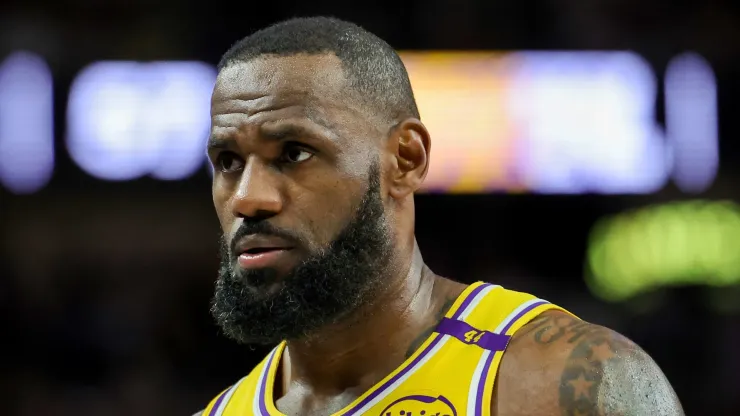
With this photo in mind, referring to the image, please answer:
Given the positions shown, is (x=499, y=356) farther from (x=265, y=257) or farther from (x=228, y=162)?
(x=228, y=162)

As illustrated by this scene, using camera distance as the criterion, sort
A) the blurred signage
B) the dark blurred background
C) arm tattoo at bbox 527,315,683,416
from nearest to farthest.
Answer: arm tattoo at bbox 527,315,683,416 < the dark blurred background < the blurred signage

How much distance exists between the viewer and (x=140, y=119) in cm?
770

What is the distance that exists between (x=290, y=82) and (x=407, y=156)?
16.0 inches

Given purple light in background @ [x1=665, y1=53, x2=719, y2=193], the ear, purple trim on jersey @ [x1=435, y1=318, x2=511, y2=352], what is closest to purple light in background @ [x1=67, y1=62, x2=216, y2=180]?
purple light in background @ [x1=665, y1=53, x2=719, y2=193]

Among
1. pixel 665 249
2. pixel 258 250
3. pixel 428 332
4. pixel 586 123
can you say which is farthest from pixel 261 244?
pixel 665 249

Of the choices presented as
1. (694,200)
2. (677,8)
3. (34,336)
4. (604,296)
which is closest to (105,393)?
(34,336)

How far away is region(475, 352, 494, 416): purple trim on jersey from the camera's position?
2.44 metres

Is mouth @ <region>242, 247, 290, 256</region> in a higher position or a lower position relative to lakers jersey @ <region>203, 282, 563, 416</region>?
higher

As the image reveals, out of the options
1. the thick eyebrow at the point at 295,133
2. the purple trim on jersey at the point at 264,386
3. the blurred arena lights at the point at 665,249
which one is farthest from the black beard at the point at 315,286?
the blurred arena lights at the point at 665,249

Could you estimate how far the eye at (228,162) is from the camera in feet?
8.96

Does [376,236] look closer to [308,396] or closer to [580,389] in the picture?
[308,396]

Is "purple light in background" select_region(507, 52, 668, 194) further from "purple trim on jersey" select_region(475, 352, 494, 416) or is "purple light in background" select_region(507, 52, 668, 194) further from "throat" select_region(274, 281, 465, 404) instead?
"purple trim on jersey" select_region(475, 352, 494, 416)

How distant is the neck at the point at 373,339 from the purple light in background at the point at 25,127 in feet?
17.7

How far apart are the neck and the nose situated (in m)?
0.38
